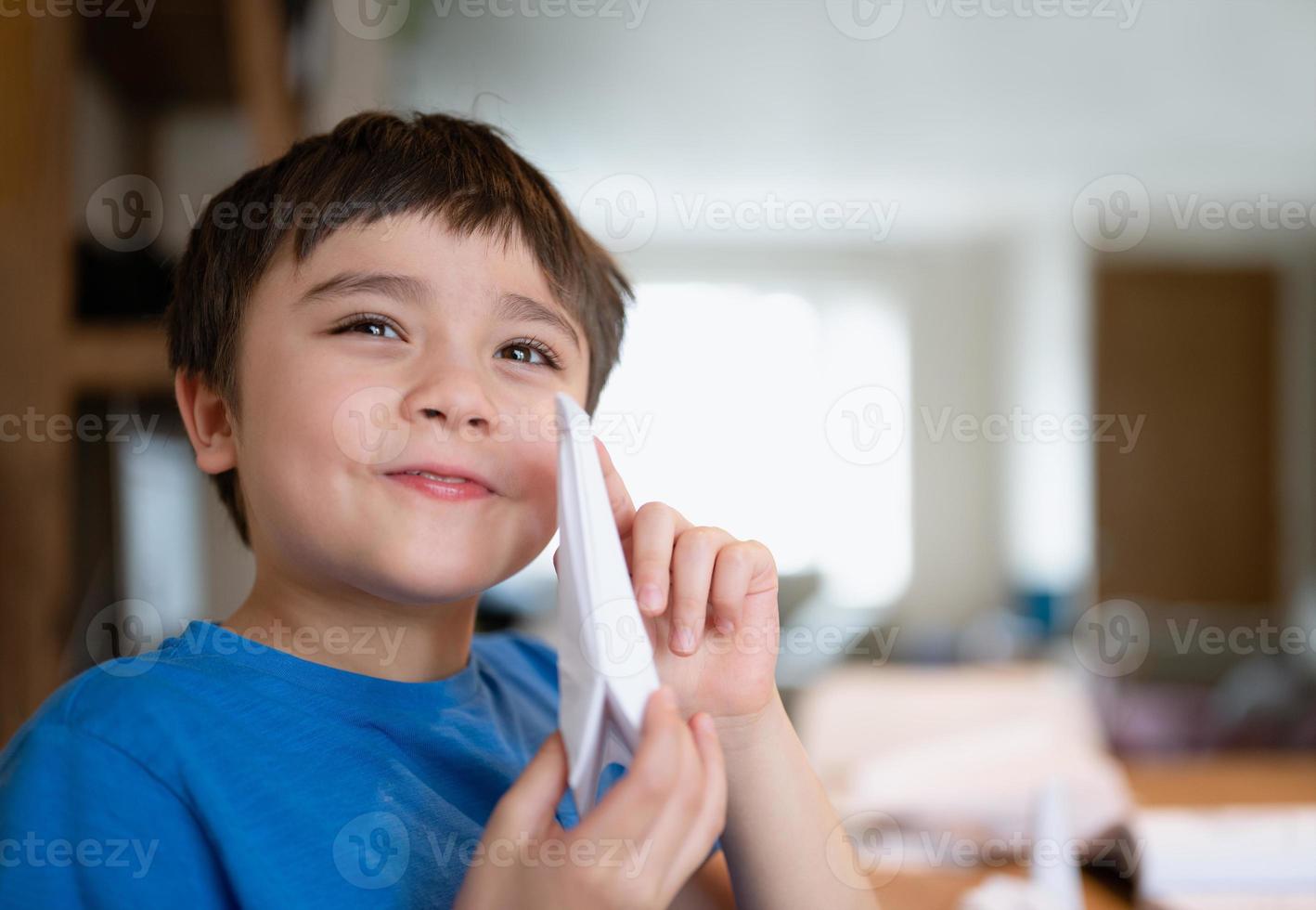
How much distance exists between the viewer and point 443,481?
23.3 inches

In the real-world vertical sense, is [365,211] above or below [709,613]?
above

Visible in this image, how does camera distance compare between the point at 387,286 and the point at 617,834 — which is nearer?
the point at 617,834

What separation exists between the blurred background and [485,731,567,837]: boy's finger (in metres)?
0.49

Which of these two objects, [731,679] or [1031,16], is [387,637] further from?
[1031,16]

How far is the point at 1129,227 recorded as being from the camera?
6043 millimetres

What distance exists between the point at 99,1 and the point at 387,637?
1298 millimetres
